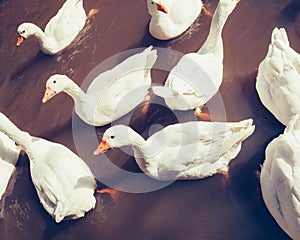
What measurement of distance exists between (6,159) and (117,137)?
40.3 inches

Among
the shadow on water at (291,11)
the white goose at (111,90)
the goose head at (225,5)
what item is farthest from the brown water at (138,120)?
the goose head at (225,5)

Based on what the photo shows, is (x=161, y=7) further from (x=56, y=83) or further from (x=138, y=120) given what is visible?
(x=56, y=83)

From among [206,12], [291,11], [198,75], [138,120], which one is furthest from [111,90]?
[291,11]

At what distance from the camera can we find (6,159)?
442 centimetres

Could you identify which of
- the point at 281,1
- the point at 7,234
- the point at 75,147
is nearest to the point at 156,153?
the point at 75,147

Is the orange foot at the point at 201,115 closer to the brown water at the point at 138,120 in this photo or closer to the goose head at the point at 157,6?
the brown water at the point at 138,120

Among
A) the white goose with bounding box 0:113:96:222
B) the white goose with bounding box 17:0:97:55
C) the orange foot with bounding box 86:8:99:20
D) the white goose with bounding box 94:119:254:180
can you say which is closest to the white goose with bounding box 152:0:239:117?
the white goose with bounding box 94:119:254:180

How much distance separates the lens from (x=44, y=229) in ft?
13.9

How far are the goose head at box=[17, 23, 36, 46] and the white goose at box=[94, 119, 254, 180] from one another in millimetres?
1353

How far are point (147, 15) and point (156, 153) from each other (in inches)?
66.0

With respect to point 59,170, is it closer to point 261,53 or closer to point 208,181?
point 208,181

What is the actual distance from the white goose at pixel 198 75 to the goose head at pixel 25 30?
1.19m

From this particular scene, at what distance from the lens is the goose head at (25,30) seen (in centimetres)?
476

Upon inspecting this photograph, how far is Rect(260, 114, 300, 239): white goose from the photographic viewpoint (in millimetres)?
3688
